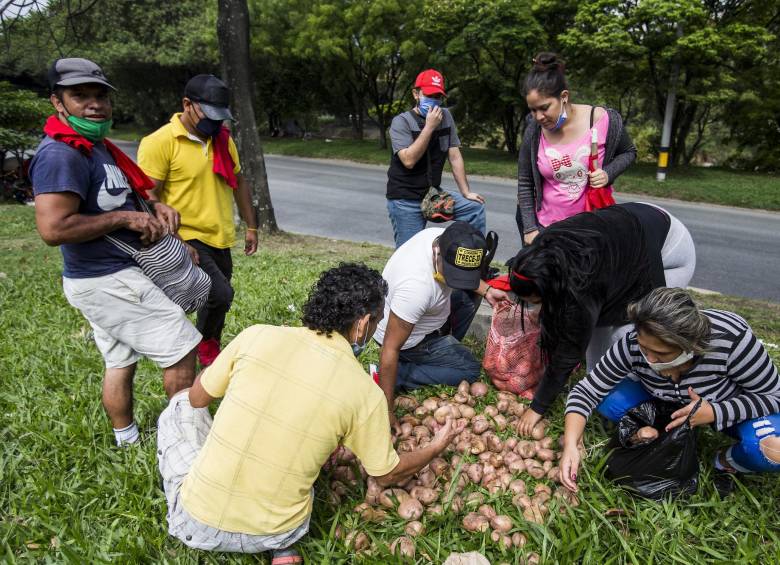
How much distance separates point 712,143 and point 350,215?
24.4m

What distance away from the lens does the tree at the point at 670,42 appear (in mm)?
13039

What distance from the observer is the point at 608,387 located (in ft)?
8.29

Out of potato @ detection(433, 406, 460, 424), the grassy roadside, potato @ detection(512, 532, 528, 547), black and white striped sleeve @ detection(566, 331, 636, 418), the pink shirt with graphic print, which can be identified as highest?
the pink shirt with graphic print

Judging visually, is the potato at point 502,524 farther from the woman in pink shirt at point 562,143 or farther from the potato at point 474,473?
the woman in pink shirt at point 562,143

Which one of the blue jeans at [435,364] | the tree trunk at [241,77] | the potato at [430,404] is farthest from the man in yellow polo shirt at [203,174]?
the tree trunk at [241,77]

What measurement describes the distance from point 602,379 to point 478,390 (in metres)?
0.85

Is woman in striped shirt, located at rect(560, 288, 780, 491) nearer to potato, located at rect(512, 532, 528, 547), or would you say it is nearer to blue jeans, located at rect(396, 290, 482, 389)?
→ potato, located at rect(512, 532, 528, 547)

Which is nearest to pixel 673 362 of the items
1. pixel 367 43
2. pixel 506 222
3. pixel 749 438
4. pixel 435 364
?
pixel 749 438

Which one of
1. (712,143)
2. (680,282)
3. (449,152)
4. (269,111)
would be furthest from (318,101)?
(680,282)

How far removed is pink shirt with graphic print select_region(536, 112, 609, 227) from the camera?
3135 millimetres

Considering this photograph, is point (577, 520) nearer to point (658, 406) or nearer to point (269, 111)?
point (658, 406)

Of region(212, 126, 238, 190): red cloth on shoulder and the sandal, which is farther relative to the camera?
region(212, 126, 238, 190): red cloth on shoulder

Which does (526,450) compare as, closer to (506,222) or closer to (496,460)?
(496,460)

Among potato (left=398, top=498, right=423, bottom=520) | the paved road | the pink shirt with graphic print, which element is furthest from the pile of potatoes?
the paved road
